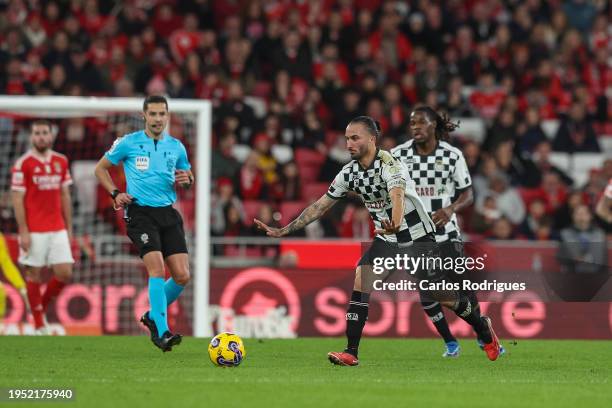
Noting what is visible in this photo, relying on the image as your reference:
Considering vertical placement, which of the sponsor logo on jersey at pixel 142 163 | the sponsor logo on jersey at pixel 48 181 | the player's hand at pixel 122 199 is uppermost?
the sponsor logo on jersey at pixel 142 163

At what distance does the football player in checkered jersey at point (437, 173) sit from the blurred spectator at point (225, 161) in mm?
6492

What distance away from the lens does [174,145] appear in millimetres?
11453

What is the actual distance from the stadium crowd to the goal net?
13cm

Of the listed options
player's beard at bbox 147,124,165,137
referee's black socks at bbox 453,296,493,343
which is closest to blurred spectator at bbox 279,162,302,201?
player's beard at bbox 147,124,165,137

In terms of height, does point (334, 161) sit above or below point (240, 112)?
below

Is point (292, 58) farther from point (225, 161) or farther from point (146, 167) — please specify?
point (146, 167)

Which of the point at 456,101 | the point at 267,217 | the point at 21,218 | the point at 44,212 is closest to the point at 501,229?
the point at 267,217

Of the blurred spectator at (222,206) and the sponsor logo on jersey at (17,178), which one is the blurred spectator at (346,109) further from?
the sponsor logo on jersey at (17,178)

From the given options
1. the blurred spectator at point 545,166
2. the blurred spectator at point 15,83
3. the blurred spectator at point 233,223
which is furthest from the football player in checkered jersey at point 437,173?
the blurred spectator at point 15,83

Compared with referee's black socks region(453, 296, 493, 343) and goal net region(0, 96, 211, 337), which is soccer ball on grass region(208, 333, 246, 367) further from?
goal net region(0, 96, 211, 337)

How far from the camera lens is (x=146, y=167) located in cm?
1123

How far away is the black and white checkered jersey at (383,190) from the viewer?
988 cm

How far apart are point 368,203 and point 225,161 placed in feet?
25.9

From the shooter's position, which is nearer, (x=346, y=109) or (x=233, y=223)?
(x=233, y=223)
